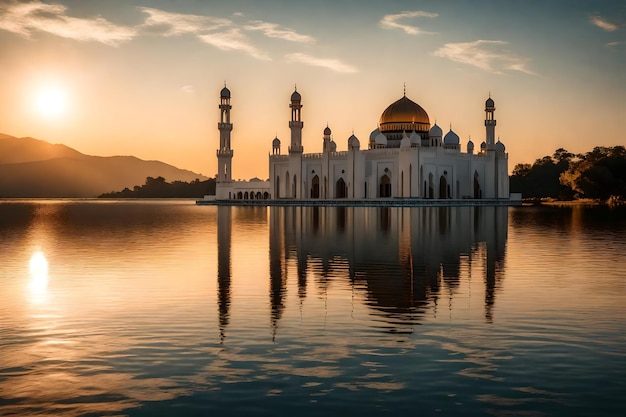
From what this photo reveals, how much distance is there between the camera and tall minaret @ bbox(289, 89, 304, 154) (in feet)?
269

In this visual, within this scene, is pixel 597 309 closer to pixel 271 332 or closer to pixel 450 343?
pixel 450 343

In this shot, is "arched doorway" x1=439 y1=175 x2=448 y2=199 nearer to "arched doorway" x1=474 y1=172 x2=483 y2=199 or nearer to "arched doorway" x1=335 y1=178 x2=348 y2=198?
"arched doorway" x1=474 y1=172 x2=483 y2=199

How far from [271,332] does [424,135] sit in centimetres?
7446

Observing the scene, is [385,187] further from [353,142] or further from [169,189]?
[169,189]

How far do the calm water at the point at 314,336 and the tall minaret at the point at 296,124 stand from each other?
213 ft

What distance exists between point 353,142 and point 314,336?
7103 centimetres

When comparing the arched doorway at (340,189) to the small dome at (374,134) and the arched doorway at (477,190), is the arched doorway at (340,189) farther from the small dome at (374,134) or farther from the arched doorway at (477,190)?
the arched doorway at (477,190)

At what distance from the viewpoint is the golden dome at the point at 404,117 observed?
8106 cm

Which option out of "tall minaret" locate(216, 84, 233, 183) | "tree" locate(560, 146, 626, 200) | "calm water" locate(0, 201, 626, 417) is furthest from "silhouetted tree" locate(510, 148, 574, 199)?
"calm water" locate(0, 201, 626, 417)

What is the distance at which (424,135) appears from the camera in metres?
81.9

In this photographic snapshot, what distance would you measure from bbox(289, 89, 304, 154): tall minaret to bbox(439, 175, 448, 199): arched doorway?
15.6 meters

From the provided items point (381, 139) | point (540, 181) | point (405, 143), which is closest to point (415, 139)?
point (405, 143)

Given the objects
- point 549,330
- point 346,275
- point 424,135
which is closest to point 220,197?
point 424,135

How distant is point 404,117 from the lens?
81062mm
